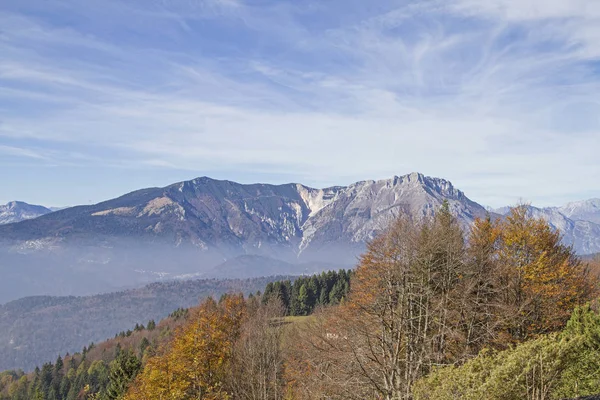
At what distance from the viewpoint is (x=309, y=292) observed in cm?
Result: 11812

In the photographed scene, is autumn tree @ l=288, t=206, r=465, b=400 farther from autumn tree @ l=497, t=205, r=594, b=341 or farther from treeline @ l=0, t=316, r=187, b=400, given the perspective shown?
treeline @ l=0, t=316, r=187, b=400

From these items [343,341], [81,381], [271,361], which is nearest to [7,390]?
[81,381]

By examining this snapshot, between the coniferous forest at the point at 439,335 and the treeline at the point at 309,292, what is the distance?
6867 centimetres

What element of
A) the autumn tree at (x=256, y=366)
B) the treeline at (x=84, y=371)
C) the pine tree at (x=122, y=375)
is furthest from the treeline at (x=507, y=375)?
the treeline at (x=84, y=371)

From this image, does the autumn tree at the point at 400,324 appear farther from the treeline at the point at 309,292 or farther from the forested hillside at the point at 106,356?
the treeline at the point at 309,292

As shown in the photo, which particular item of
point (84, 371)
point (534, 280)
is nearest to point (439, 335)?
point (534, 280)

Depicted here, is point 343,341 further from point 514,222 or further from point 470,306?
point 514,222

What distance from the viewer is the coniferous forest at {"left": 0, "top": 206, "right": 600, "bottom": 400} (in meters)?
16.5

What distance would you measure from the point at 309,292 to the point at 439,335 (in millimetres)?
96292

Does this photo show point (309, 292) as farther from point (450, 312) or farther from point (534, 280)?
point (450, 312)

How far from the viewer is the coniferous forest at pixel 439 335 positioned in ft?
54.0

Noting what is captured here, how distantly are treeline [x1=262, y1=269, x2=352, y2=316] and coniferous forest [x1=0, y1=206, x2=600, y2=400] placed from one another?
68674 mm

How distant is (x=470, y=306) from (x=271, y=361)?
60.4ft

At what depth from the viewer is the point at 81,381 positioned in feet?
389
